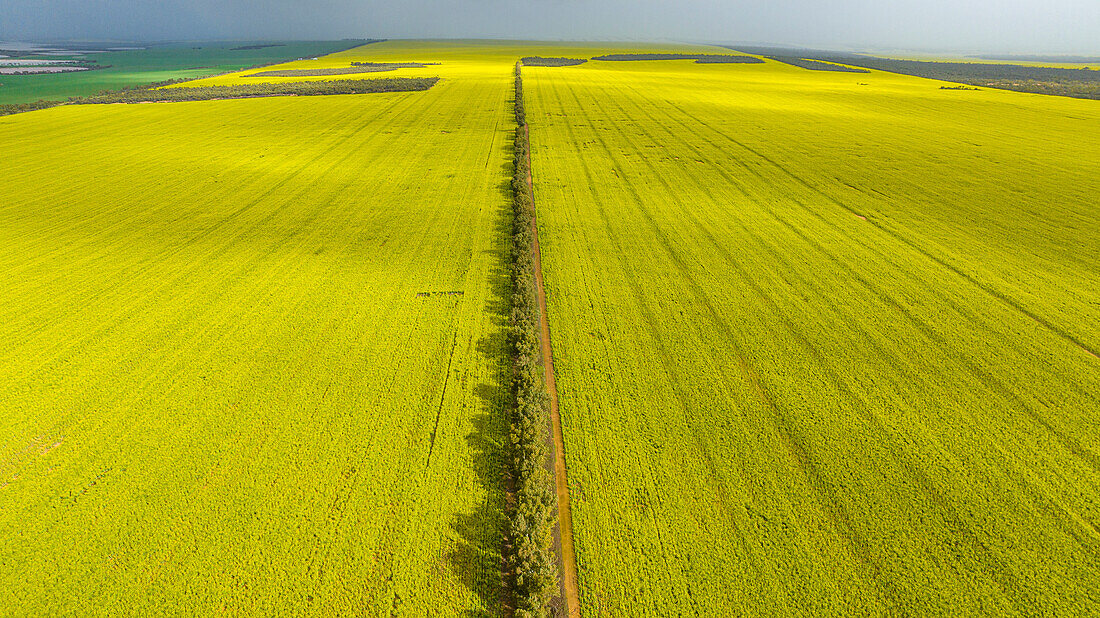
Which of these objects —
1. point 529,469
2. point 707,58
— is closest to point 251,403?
point 529,469

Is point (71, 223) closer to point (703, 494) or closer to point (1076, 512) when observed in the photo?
point (703, 494)

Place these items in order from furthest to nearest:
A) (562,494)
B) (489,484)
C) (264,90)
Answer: (264,90) < (489,484) < (562,494)

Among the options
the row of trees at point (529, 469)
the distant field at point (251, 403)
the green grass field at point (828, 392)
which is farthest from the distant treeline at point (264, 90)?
the row of trees at point (529, 469)

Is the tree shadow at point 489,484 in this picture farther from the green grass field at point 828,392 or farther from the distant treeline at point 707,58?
the distant treeline at point 707,58

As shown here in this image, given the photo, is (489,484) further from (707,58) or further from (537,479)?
(707,58)

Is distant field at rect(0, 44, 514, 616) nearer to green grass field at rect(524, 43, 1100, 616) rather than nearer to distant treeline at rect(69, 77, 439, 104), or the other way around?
green grass field at rect(524, 43, 1100, 616)

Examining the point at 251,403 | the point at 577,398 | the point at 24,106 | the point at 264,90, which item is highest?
the point at 264,90
